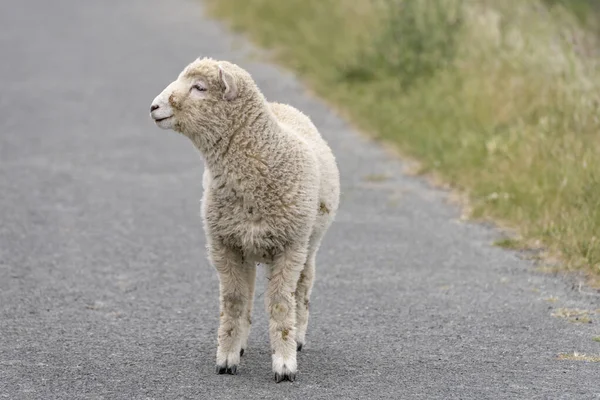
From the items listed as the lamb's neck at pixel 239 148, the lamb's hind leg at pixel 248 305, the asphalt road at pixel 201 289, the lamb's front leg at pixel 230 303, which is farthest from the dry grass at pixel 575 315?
the lamb's neck at pixel 239 148

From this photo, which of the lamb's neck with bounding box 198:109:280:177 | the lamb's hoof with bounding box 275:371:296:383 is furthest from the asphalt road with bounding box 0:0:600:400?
the lamb's neck with bounding box 198:109:280:177

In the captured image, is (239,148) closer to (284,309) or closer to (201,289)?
(284,309)

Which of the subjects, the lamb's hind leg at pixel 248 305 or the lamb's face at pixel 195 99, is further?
the lamb's hind leg at pixel 248 305

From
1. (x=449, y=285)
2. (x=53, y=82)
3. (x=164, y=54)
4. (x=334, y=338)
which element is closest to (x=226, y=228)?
(x=334, y=338)

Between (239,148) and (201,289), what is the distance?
2.03m

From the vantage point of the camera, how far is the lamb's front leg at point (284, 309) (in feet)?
19.2

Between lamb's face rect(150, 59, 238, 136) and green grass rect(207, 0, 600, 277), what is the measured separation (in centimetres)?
303

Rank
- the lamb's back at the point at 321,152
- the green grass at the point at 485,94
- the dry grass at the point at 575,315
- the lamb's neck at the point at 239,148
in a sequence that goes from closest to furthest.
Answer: the lamb's neck at the point at 239,148
the lamb's back at the point at 321,152
the dry grass at the point at 575,315
the green grass at the point at 485,94

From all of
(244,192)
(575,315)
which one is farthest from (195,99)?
(575,315)

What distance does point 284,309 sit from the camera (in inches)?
233

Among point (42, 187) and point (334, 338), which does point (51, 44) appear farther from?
point (334, 338)

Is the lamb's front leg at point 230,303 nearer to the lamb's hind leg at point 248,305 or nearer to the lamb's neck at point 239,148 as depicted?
the lamb's hind leg at point 248,305

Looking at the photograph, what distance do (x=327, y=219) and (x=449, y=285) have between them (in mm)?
1687

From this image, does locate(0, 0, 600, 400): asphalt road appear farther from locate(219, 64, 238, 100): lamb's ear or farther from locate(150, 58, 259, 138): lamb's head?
locate(219, 64, 238, 100): lamb's ear
